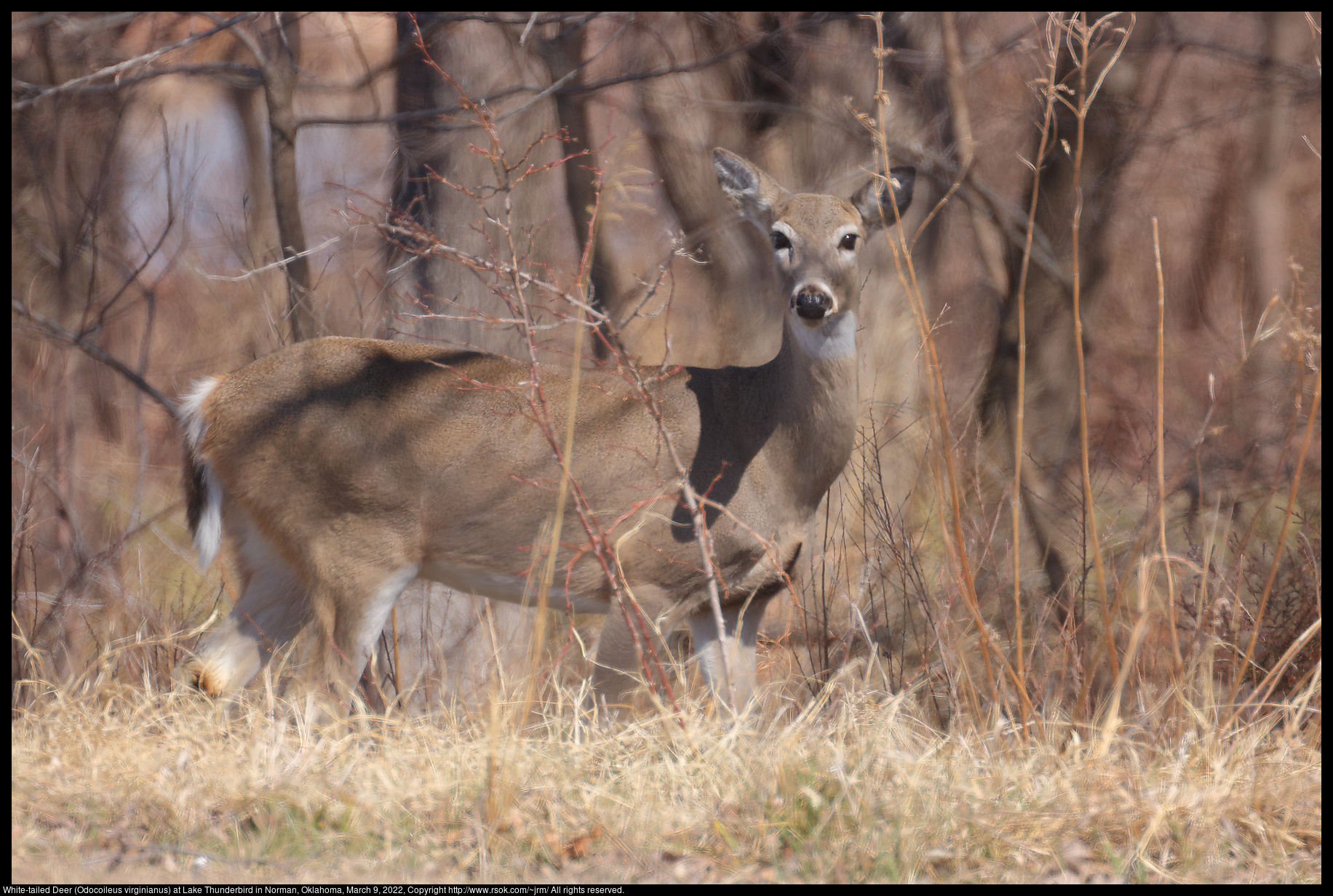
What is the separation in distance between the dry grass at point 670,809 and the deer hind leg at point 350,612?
2.43 ft

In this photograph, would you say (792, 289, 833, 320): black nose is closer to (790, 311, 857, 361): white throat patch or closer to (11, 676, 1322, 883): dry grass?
(790, 311, 857, 361): white throat patch

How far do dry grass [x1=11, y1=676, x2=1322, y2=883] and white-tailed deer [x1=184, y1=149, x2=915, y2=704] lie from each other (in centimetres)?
84

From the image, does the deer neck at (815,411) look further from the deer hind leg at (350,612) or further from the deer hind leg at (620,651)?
the deer hind leg at (350,612)

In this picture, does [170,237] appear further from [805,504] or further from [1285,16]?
[1285,16]

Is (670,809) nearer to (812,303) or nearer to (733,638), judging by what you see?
(733,638)

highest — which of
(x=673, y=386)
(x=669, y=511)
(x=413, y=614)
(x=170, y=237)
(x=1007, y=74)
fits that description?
(x=1007, y=74)

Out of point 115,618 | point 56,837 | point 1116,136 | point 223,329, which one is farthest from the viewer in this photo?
point 223,329

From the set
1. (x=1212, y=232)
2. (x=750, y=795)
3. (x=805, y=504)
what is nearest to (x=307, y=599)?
(x=805, y=504)

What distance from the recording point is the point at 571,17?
609cm

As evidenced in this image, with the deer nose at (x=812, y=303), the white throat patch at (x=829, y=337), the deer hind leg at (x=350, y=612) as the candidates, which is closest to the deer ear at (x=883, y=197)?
the white throat patch at (x=829, y=337)

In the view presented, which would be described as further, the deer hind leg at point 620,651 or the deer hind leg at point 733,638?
the deer hind leg at point 733,638

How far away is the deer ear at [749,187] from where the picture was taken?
4094 mm

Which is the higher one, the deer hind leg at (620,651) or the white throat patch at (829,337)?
the white throat patch at (829,337)

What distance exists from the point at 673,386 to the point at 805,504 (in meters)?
0.64
